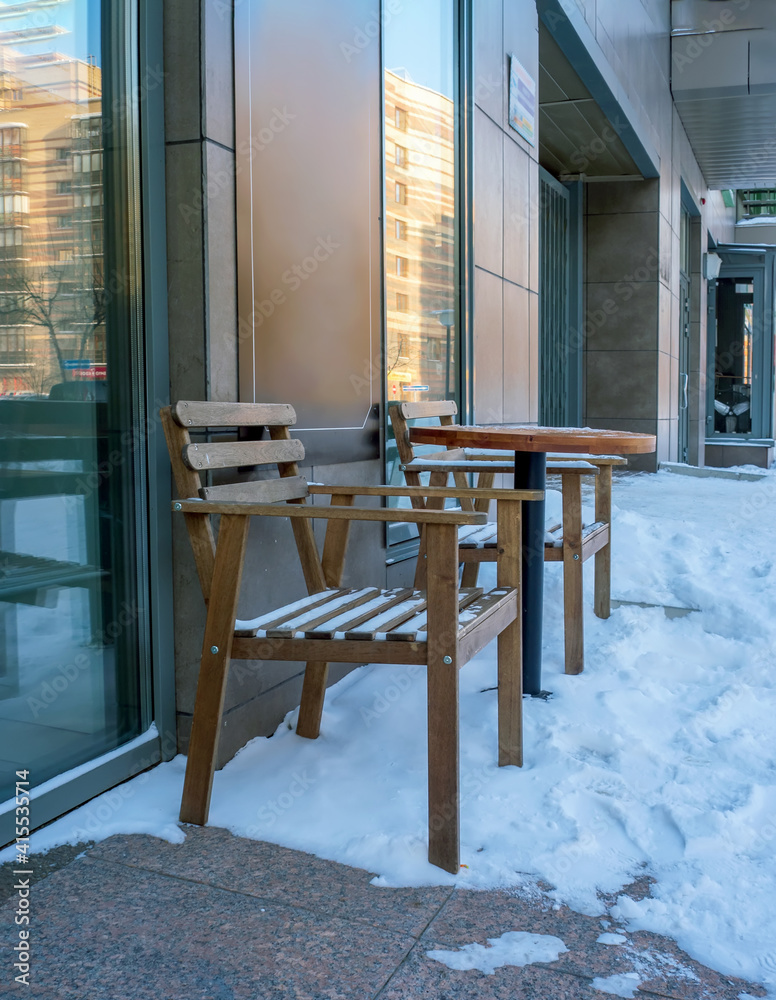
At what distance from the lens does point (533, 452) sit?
10.2ft

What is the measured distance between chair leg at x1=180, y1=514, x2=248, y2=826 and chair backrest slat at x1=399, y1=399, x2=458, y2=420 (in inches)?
58.1

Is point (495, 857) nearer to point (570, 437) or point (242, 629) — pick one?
point (242, 629)

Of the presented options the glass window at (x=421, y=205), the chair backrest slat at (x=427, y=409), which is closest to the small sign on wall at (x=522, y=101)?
the glass window at (x=421, y=205)

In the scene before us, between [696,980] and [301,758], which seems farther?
[301,758]

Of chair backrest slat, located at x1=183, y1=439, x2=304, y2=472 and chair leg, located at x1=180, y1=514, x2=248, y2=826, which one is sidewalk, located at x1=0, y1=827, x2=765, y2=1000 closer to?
chair leg, located at x1=180, y1=514, x2=248, y2=826

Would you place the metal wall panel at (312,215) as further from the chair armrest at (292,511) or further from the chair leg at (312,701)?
the chair leg at (312,701)

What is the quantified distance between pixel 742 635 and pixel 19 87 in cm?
313

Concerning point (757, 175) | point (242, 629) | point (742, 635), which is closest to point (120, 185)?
point (242, 629)

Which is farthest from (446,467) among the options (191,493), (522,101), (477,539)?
(522,101)

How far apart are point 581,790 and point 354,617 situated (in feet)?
2.37

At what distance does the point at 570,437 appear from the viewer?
2.86 m

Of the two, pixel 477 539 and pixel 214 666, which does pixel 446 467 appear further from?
pixel 214 666

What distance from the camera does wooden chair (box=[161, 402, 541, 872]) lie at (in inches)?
81.5

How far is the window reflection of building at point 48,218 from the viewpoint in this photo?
2154mm
